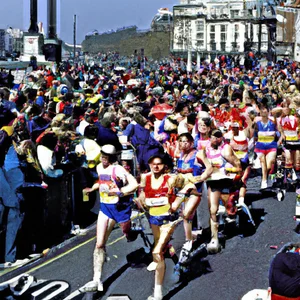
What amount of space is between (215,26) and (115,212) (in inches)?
4839

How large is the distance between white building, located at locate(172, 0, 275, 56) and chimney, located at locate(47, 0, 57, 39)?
239 ft

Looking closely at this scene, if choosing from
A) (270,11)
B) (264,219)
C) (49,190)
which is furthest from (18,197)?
(270,11)

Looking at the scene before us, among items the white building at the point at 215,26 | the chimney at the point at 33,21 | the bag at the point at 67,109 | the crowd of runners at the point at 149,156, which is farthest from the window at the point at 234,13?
the bag at the point at 67,109

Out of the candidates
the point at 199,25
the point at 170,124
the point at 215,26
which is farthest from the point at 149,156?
the point at 199,25

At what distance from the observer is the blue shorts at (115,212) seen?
9.02 metres

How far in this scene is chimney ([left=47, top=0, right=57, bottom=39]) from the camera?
45756 millimetres

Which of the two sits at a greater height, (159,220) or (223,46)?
(223,46)

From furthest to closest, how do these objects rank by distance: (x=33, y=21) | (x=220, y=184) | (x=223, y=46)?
(x=223, y=46)
(x=33, y=21)
(x=220, y=184)

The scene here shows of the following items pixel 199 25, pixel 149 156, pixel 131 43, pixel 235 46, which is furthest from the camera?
pixel 131 43

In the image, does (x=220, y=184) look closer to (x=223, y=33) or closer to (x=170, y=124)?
(x=170, y=124)

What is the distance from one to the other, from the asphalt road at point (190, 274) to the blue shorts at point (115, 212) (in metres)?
0.78

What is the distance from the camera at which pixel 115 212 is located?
29.6 feet

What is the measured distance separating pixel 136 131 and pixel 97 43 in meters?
144

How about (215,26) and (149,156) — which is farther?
(215,26)
